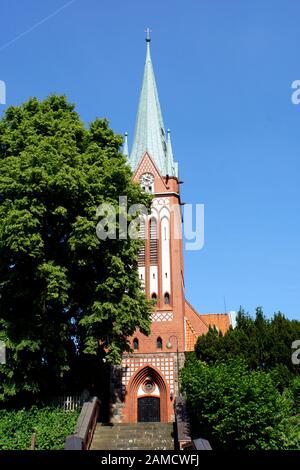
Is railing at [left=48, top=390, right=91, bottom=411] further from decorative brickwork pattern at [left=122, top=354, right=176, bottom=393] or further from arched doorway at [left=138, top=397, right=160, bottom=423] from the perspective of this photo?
decorative brickwork pattern at [left=122, top=354, right=176, bottom=393]

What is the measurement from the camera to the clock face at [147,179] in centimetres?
3609

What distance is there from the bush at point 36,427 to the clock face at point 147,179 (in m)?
18.3

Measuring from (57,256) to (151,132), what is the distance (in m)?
19.2

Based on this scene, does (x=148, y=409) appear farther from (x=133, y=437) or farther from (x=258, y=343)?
(x=133, y=437)

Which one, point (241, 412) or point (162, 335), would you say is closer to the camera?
point (241, 412)

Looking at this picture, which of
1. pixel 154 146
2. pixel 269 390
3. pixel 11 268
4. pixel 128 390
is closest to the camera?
pixel 269 390

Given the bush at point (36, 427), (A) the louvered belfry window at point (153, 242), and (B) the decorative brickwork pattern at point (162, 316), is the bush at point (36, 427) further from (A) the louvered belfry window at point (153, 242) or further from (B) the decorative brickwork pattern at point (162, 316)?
(A) the louvered belfry window at point (153, 242)

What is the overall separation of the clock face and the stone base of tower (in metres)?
11.2

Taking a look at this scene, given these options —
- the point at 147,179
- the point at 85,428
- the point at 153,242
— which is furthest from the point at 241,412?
the point at 147,179

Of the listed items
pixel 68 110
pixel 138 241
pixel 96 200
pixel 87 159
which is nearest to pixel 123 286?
pixel 138 241

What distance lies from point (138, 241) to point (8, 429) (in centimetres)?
851

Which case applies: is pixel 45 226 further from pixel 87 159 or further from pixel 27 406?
pixel 27 406

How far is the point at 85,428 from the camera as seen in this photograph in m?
19.2

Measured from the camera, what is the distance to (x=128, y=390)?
3058cm
